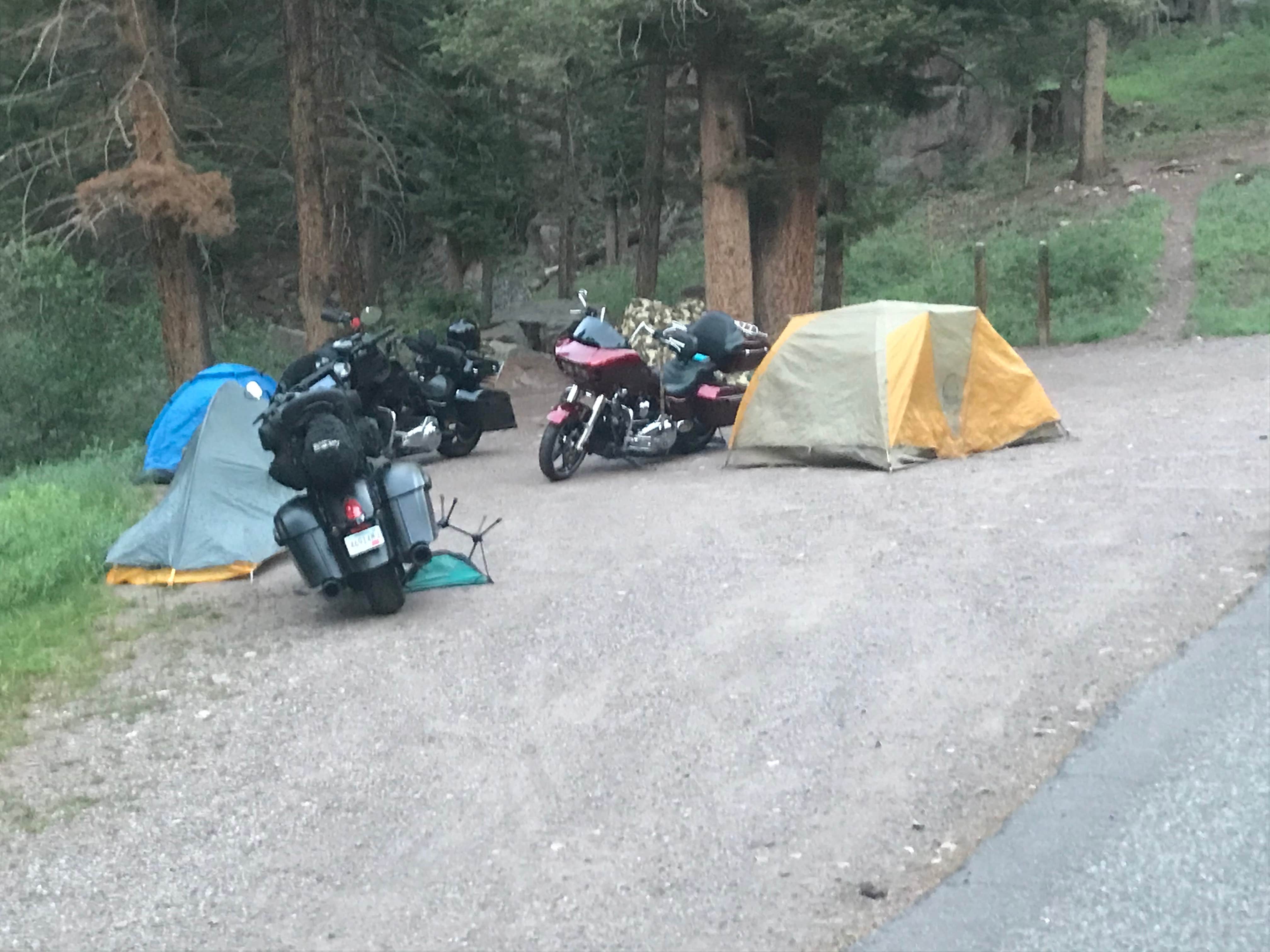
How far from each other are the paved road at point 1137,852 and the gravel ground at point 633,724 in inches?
6.4

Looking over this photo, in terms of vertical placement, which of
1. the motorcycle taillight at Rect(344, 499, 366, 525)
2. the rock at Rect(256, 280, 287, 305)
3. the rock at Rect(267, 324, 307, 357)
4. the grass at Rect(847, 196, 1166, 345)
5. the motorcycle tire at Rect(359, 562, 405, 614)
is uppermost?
the motorcycle taillight at Rect(344, 499, 366, 525)

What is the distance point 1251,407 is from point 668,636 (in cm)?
723

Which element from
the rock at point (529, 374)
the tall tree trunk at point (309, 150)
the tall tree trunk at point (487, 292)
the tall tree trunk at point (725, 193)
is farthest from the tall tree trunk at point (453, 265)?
the tall tree trunk at point (725, 193)

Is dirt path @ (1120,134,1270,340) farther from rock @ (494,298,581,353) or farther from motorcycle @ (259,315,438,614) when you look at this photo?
motorcycle @ (259,315,438,614)

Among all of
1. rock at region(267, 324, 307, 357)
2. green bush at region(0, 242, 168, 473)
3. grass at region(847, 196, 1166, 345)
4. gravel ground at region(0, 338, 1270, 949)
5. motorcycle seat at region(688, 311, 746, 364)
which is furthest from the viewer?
rock at region(267, 324, 307, 357)

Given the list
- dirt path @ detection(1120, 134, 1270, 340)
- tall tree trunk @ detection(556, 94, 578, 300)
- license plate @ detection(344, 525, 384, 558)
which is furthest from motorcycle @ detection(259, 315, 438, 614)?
tall tree trunk @ detection(556, 94, 578, 300)

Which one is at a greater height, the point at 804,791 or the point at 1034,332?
the point at 804,791

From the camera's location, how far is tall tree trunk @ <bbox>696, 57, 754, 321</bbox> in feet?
55.3

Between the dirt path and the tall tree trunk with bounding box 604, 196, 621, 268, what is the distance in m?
13.1

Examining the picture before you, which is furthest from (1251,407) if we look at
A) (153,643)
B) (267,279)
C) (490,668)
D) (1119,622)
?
(267,279)

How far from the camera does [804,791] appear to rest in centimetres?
527

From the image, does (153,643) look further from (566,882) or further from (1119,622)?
(1119,622)

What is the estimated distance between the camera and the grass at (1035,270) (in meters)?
20.9

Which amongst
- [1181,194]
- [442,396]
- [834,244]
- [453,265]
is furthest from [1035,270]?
[442,396]
